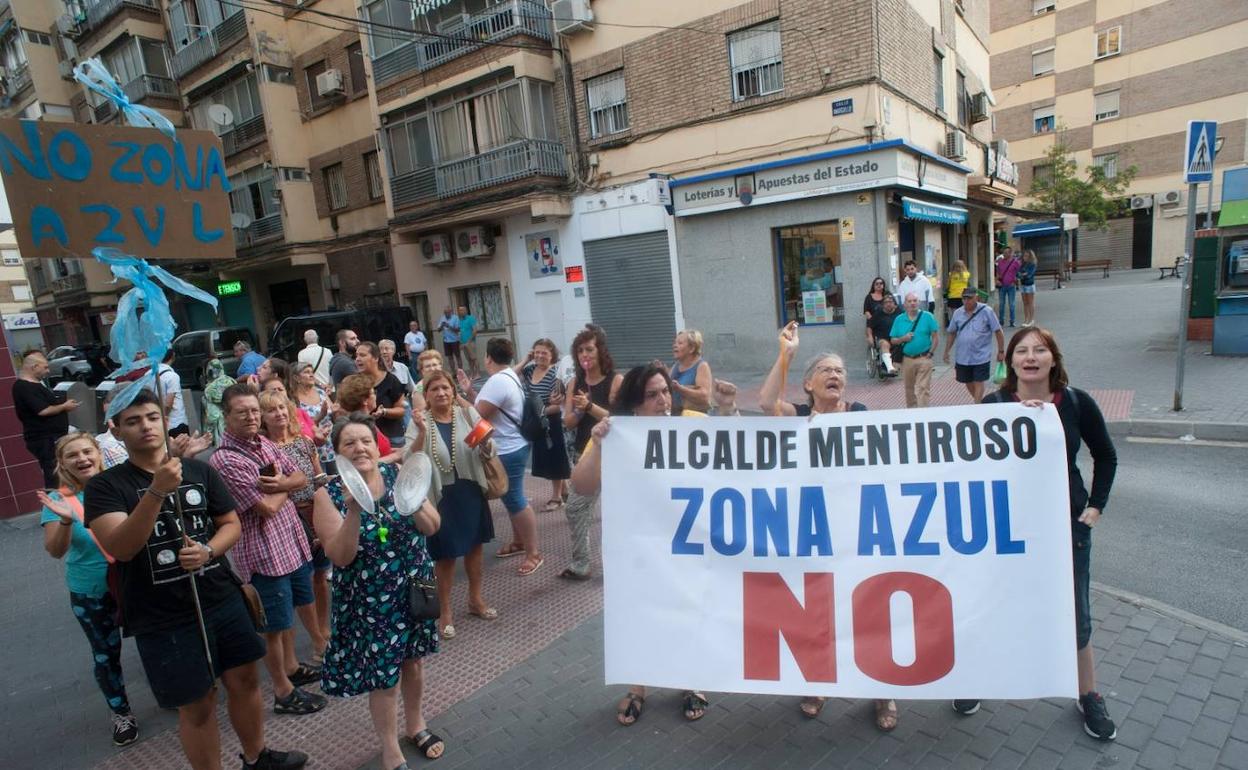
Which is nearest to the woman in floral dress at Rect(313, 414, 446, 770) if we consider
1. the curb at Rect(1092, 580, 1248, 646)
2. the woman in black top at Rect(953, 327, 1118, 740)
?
the woman in black top at Rect(953, 327, 1118, 740)

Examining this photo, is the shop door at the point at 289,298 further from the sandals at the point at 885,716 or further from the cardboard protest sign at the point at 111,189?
the sandals at the point at 885,716

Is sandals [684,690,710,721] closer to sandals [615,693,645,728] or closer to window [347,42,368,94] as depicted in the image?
sandals [615,693,645,728]

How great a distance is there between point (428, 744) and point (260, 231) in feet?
81.7

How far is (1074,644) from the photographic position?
2.70 m

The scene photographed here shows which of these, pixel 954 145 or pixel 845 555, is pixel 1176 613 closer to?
pixel 845 555

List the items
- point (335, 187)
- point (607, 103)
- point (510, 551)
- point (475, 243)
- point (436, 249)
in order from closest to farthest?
point (510, 551)
point (607, 103)
point (475, 243)
point (436, 249)
point (335, 187)

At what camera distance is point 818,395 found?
3451 mm

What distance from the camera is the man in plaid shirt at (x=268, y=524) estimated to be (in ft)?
11.2

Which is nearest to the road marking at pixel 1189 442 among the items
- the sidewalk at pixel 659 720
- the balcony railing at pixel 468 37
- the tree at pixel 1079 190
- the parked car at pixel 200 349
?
the sidewalk at pixel 659 720

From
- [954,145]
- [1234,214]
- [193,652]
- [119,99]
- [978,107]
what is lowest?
[193,652]

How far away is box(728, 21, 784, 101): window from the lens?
13211 mm

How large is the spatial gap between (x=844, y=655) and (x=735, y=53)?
44.1ft

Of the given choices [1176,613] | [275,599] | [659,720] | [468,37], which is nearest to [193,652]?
[275,599]

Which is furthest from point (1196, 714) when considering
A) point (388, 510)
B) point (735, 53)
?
point (735, 53)
